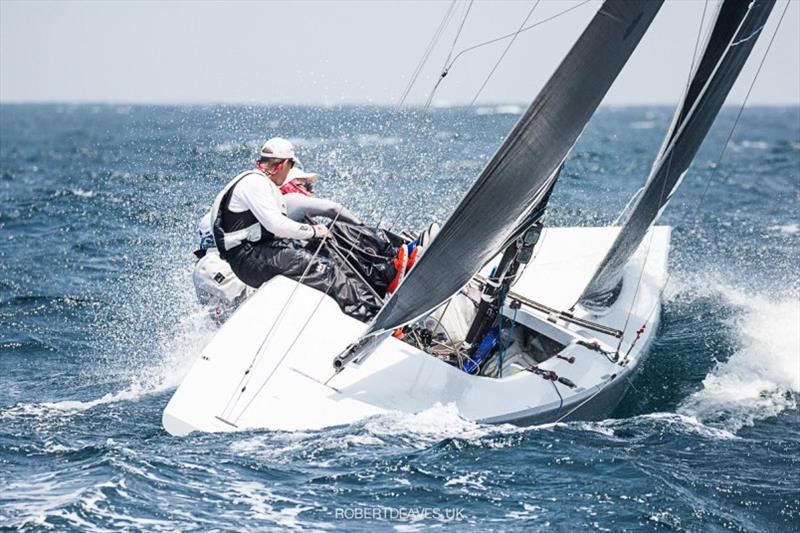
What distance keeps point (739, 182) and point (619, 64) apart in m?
17.5

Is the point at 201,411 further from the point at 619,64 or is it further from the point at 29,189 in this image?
the point at 29,189

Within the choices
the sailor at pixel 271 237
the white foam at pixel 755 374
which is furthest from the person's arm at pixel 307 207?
the white foam at pixel 755 374

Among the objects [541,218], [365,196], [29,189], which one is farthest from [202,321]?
[29,189]

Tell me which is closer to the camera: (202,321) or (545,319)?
(545,319)

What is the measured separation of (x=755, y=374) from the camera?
823 cm

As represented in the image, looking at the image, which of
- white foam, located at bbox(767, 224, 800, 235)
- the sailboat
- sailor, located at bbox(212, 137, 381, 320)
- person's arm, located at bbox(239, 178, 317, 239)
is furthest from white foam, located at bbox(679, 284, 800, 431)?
white foam, located at bbox(767, 224, 800, 235)

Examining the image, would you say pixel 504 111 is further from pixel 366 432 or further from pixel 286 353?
pixel 366 432

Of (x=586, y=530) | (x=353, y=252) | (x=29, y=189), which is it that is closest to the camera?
(x=586, y=530)

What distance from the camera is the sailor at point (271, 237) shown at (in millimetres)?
6867

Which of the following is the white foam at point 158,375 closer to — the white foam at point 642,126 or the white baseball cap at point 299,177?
the white baseball cap at point 299,177

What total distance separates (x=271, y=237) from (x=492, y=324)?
174 cm

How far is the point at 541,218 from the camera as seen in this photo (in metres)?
7.16

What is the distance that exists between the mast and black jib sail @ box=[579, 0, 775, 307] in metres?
1.41

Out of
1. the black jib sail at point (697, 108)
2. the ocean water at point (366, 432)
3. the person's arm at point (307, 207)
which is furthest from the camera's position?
the black jib sail at point (697, 108)
